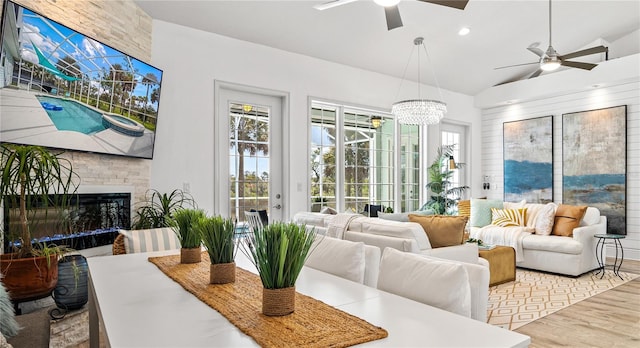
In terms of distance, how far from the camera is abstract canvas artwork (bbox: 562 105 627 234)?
5.98m

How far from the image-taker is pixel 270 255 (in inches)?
44.3

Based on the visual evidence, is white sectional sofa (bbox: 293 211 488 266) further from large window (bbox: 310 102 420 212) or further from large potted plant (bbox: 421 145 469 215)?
large potted plant (bbox: 421 145 469 215)

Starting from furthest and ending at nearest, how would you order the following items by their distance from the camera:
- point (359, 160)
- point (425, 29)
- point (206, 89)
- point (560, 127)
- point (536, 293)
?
point (560, 127) → point (359, 160) → point (425, 29) → point (206, 89) → point (536, 293)

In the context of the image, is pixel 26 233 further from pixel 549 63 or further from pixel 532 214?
pixel 532 214

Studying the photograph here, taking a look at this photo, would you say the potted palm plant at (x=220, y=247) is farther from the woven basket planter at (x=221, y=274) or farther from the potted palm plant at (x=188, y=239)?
the potted palm plant at (x=188, y=239)

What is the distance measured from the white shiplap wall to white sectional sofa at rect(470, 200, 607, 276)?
4.16 feet

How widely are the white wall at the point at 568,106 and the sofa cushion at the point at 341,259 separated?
6113 mm

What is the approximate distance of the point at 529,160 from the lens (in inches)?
281

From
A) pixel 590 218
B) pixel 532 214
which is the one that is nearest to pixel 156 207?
pixel 532 214

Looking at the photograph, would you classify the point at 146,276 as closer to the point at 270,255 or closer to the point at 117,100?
the point at 270,255

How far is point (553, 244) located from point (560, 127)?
9.47 feet

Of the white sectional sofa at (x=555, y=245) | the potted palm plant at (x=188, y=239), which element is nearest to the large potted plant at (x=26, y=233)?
the potted palm plant at (x=188, y=239)

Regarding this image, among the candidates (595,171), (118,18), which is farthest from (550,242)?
(118,18)

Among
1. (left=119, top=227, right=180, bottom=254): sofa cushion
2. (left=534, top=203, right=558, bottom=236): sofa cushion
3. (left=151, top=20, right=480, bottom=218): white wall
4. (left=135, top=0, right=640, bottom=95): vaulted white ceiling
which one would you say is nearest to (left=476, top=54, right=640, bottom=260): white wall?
(left=135, top=0, right=640, bottom=95): vaulted white ceiling
